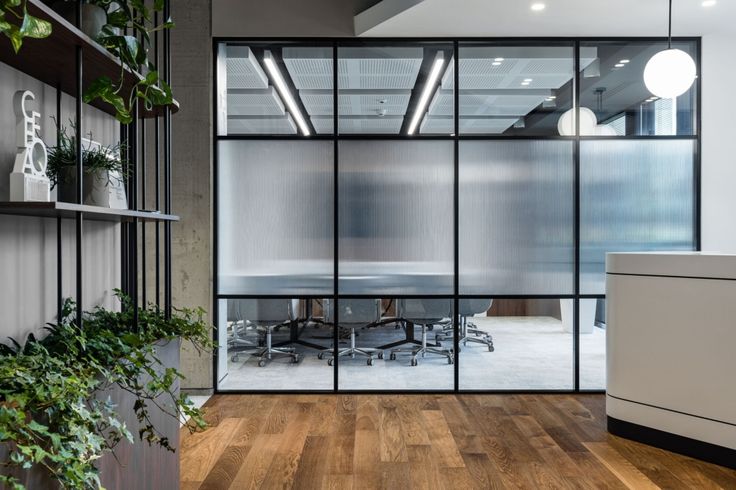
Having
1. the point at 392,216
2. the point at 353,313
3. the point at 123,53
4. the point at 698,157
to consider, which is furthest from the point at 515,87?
the point at 123,53

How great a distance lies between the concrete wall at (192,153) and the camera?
3.96 m

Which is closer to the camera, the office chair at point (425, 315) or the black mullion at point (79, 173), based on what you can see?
the black mullion at point (79, 173)

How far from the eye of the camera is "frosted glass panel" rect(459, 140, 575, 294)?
404cm

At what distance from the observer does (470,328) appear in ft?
13.3

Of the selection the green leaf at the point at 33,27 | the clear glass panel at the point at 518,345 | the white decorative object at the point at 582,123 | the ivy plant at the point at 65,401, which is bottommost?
the clear glass panel at the point at 518,345

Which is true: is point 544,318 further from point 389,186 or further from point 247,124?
point 247,124

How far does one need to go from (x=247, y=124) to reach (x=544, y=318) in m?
2.71

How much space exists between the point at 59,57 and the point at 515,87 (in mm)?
3194

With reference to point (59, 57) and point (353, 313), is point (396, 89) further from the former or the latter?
point (59, 57)

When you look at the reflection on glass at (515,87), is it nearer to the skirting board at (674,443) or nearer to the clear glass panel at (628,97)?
the clear glass panel at (628,97)

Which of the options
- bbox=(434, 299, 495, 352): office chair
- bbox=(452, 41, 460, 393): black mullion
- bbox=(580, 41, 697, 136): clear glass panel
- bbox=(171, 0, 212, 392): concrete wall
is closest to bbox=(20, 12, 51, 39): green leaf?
bbox=(171, 0, 212, 392): concrete wall

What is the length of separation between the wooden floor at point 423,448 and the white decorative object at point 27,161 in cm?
167

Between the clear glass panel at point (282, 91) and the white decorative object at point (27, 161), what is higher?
the clear glass panel at point (282, 91)

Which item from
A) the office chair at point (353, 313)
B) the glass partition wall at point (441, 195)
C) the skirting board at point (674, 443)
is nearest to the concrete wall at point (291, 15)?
the glass partition wall at point (441, 195)
